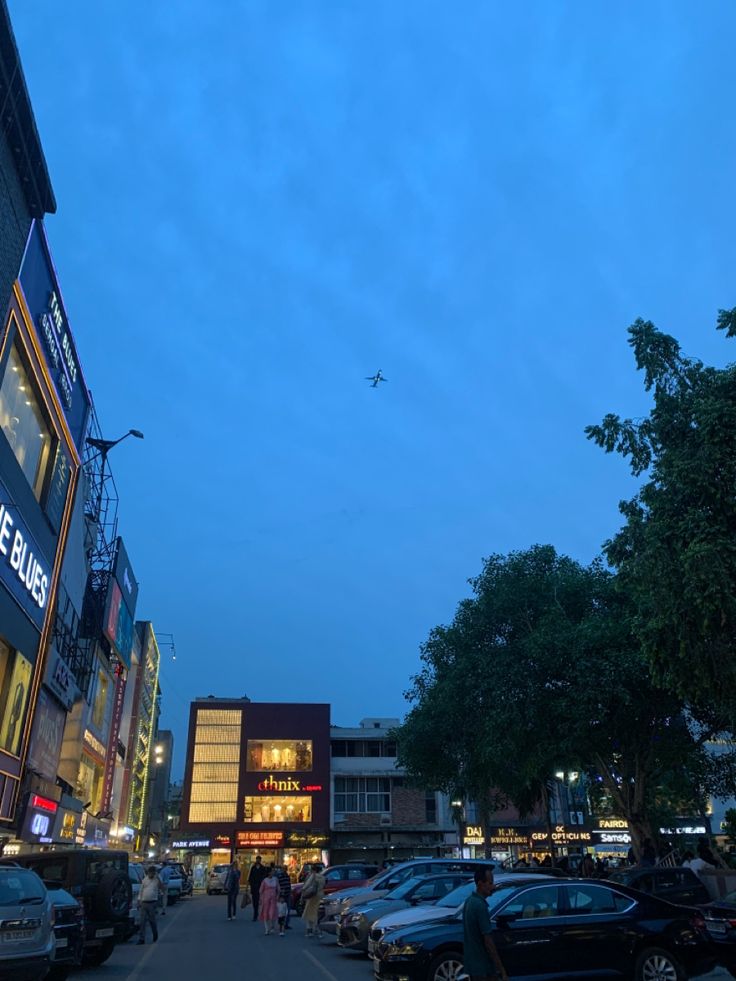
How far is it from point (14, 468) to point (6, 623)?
4.28 metres

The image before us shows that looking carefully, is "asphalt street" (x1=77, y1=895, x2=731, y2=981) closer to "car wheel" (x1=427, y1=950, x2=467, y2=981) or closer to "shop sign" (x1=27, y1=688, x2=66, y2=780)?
"car wheel" (x1=427, y1=950, x2=467, y2=981)

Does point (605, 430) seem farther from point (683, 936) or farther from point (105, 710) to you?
point (105, 710)

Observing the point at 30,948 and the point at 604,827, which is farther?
the point at 604,827

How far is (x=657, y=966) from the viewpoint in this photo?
1032 centimetres

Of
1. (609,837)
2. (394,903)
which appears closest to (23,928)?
(394,903)

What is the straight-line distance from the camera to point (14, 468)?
2152 centimetres

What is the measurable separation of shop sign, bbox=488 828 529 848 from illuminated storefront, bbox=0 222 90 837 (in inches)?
1659

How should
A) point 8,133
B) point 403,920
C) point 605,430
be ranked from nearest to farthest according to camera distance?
point 403,920, point 605,430, point 8,133

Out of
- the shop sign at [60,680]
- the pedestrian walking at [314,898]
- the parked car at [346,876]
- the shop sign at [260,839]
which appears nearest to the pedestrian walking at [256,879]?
the parked car at [346,876]

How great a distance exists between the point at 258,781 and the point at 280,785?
5.85 feet

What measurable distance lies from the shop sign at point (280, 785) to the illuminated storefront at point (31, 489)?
36.2m

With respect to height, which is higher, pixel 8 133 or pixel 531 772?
pixel 8 133

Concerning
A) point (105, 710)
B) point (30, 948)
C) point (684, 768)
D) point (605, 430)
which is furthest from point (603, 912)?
point (105, 710)

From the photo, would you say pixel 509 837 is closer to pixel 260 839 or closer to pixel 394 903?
pixel 260 839
